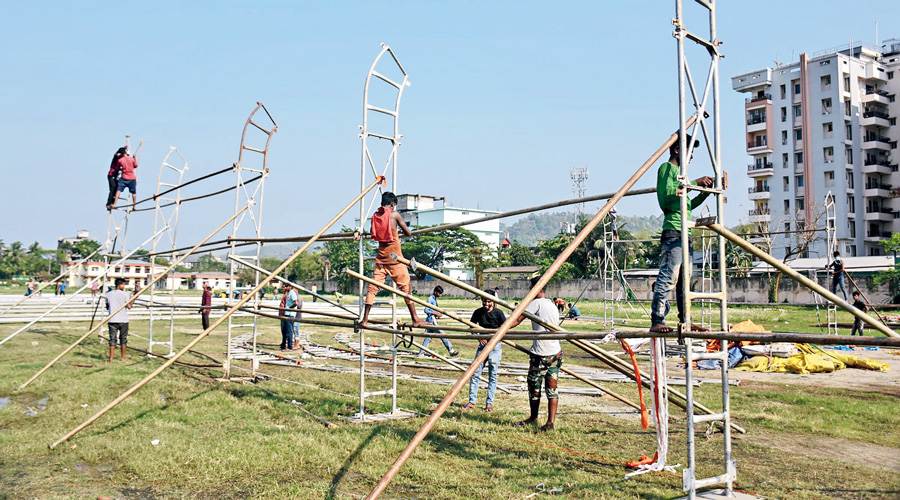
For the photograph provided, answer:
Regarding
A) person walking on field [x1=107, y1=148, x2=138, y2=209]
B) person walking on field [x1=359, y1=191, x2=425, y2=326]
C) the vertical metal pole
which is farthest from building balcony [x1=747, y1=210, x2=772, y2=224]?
→ the vertical metal pole

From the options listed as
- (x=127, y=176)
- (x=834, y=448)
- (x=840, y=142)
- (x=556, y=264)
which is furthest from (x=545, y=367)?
(x=840, y=142)

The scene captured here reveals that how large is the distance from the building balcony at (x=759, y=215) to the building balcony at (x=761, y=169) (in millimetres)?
3798

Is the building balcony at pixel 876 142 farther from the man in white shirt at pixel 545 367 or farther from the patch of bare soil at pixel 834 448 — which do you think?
the man in white shirt at pixel 545 367

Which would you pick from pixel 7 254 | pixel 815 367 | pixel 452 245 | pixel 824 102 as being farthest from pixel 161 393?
pixel 7 254

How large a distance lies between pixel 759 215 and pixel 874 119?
1301cm

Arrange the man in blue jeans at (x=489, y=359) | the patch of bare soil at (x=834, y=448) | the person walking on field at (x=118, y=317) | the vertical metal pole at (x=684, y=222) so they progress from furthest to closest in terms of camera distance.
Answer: the person walking on field at (x=118, y=317), the man in blue jeans at (x=489, y=359), the patch of bare soil at (x=834, y=448), the vertical metal pole at (x=684, y=222)

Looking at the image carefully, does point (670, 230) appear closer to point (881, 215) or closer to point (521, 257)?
point (881, 215)

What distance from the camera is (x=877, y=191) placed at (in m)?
58.7

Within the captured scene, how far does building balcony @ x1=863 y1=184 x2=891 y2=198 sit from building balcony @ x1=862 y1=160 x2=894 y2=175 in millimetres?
1360

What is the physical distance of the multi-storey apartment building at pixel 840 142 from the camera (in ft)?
191

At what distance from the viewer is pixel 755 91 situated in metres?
64.3

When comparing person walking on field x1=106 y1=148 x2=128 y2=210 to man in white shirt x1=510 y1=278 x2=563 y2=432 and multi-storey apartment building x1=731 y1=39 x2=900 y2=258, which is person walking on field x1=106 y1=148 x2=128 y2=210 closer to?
man in white shirt x1=510 y1=278 x2=563 y2=432

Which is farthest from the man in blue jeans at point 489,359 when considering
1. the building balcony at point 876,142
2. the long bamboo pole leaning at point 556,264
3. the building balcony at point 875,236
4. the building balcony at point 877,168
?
the building balcony at point 876,142

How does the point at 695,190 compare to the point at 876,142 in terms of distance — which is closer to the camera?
the point at 695,190
